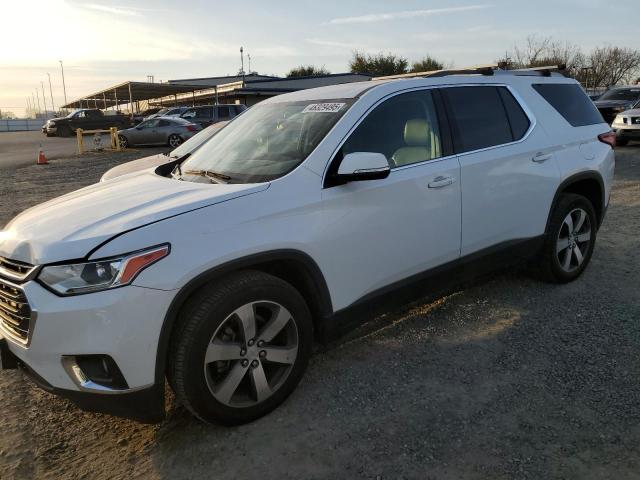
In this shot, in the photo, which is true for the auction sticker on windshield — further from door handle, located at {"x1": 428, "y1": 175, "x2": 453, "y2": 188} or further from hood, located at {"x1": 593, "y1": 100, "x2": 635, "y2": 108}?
hood, located at {"x1": 593, "y1": 100, "x2": 635, "y2": 108}

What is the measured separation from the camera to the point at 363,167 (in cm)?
283

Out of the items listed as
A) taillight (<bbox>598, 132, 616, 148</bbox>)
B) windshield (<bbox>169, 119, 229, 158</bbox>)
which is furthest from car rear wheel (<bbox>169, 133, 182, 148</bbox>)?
taillight (<bbox>598, 132, 616, 148</bbox>)

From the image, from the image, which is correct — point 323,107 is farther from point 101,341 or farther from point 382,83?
point 101,341

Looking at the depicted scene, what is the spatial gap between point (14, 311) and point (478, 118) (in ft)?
10.3

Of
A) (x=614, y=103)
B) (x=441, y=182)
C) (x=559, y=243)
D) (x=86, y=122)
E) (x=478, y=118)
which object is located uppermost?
(x=86, y=122)

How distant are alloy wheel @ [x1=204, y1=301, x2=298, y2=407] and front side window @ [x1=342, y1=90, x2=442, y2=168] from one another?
109 centimetres

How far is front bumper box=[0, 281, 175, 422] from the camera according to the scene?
225cm

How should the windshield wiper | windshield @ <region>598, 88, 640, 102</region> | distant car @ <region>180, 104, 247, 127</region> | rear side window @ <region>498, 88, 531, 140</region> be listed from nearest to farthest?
the windshield wiper, rear side window @ <region>498, 88, 531, 140</region>, windshield @ <region>598, 88, 640, 102</region>, distant car @ <region>180, 104, 247, 127</region>

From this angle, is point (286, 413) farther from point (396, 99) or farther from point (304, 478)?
point (396, 99)

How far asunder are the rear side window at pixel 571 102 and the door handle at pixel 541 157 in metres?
0.52

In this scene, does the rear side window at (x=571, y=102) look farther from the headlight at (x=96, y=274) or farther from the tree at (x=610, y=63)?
the tree at (x=610, y=63)

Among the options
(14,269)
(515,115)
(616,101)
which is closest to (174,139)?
(616,101)

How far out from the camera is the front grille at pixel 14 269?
2.41 meters

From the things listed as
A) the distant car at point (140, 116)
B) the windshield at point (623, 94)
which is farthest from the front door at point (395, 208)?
the distant car at point (140, 116)
